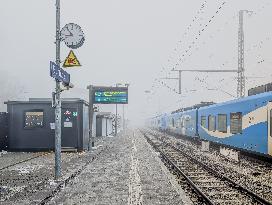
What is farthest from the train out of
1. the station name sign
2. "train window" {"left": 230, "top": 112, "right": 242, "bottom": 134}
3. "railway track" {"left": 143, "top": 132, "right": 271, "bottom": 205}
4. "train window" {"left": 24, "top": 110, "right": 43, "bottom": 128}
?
"train window" {"left": 24, "top": 110, "right": 43, "bottom": 128}

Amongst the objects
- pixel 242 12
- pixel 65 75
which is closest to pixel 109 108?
pixel 242 12

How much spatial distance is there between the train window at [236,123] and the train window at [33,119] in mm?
11164

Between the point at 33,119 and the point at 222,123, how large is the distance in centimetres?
1115

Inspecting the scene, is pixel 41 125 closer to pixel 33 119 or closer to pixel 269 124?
pixel 33 119

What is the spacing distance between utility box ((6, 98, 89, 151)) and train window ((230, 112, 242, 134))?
913cm

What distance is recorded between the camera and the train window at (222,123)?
23.0 meters

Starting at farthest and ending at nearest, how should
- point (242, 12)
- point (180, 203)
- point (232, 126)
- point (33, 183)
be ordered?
point (242, 12)
point (232, 126)
point (33, 183)
point (180, 203)

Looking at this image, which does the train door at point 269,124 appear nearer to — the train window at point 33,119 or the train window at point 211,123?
the train window at point 211,123

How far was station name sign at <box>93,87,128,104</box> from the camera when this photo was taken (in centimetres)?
2973

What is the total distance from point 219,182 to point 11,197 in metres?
6.51

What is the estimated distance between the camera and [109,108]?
396 ft

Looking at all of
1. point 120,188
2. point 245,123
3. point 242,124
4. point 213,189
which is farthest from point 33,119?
point 213,189

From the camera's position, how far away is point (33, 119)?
82.3 feet

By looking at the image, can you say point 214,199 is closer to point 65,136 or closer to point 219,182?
point 219,182
